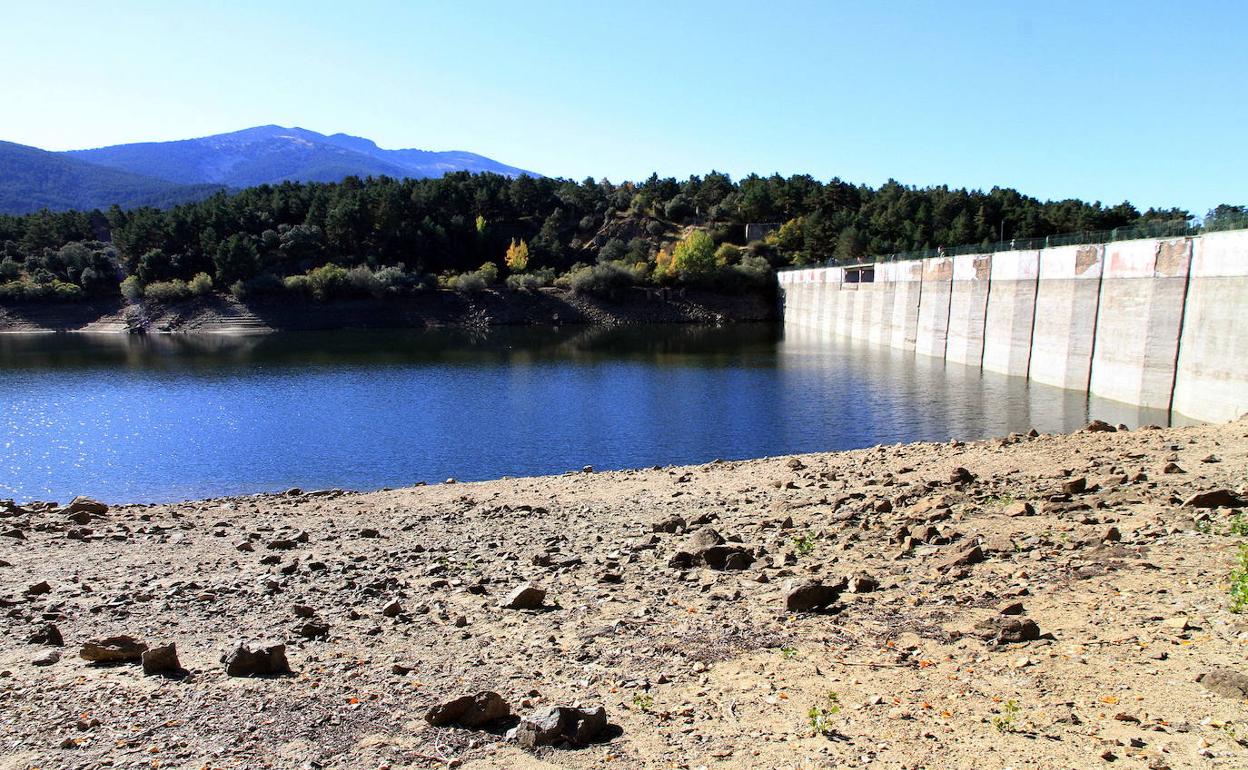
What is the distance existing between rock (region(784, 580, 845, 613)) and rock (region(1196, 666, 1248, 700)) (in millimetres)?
4055

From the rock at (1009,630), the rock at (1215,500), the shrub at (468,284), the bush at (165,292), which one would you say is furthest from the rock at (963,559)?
the bush at (165,292)

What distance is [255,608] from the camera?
1155 cm

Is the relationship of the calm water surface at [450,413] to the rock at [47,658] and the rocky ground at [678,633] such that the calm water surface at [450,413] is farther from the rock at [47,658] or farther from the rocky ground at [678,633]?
the rock at [47,658]

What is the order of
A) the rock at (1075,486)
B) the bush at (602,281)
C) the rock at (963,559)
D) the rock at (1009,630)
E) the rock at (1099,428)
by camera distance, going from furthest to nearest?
1. the bush at (602,281)
2. the rock at (1099,428)
3. the rock at (1075,486)
4. the rock at (963,559)
5. the rock at (1009,630)

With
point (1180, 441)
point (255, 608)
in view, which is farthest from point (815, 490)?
point (255, 608)

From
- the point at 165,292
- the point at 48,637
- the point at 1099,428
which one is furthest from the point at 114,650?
the point at 165,292

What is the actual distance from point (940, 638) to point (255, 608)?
9.12 meters

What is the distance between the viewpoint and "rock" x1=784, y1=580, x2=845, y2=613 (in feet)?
33.7

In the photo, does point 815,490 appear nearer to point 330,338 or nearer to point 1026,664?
point 1026,664

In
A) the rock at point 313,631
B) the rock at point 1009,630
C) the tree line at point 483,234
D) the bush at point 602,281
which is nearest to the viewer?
the rock at point 1009,630

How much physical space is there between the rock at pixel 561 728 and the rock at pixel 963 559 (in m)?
6.30

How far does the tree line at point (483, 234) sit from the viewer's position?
337 feet

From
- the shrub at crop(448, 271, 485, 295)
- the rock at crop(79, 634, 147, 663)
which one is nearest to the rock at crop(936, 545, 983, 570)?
the rock at crop(79, 634, 147, 663)

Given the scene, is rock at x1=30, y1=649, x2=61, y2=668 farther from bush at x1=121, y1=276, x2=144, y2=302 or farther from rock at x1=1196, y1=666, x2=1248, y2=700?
bush at x1=121, y1=276, x2=144, y2=302
